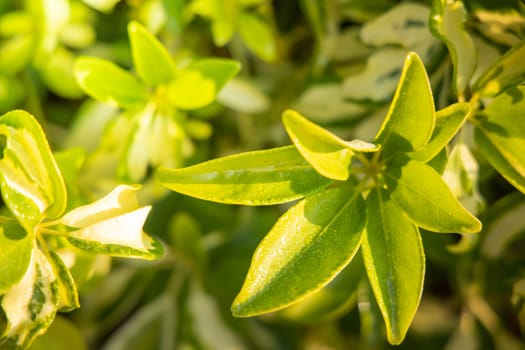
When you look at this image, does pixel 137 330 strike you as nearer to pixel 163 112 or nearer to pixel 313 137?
pixel 163 112

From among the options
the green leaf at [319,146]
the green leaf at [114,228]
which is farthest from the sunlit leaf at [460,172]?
the green leaf at [114,228]

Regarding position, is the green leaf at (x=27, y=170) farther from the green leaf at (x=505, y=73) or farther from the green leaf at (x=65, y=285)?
the green leaf at (x=505, y=73)

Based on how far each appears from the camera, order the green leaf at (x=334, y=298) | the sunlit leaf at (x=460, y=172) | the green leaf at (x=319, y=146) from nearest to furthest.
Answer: the green leaf at (x=319, y=146) < the sunlit leaf at (x=460, y=172) < the green leaf at (x=334, y=298)

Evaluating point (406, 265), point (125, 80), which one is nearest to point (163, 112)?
point (125, 80)

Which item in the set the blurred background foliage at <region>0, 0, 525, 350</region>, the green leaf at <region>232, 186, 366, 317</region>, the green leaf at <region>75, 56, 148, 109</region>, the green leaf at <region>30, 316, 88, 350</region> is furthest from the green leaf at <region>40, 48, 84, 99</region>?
the green leaf at <region>232, 186, 366, 317</region>

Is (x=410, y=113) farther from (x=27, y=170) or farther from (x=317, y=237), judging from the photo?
(x=27, y=170)

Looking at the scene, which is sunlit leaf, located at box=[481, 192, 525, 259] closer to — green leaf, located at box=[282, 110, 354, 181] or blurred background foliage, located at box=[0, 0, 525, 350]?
blurred background foliage, located at box=[0, 0, 525, 350]
